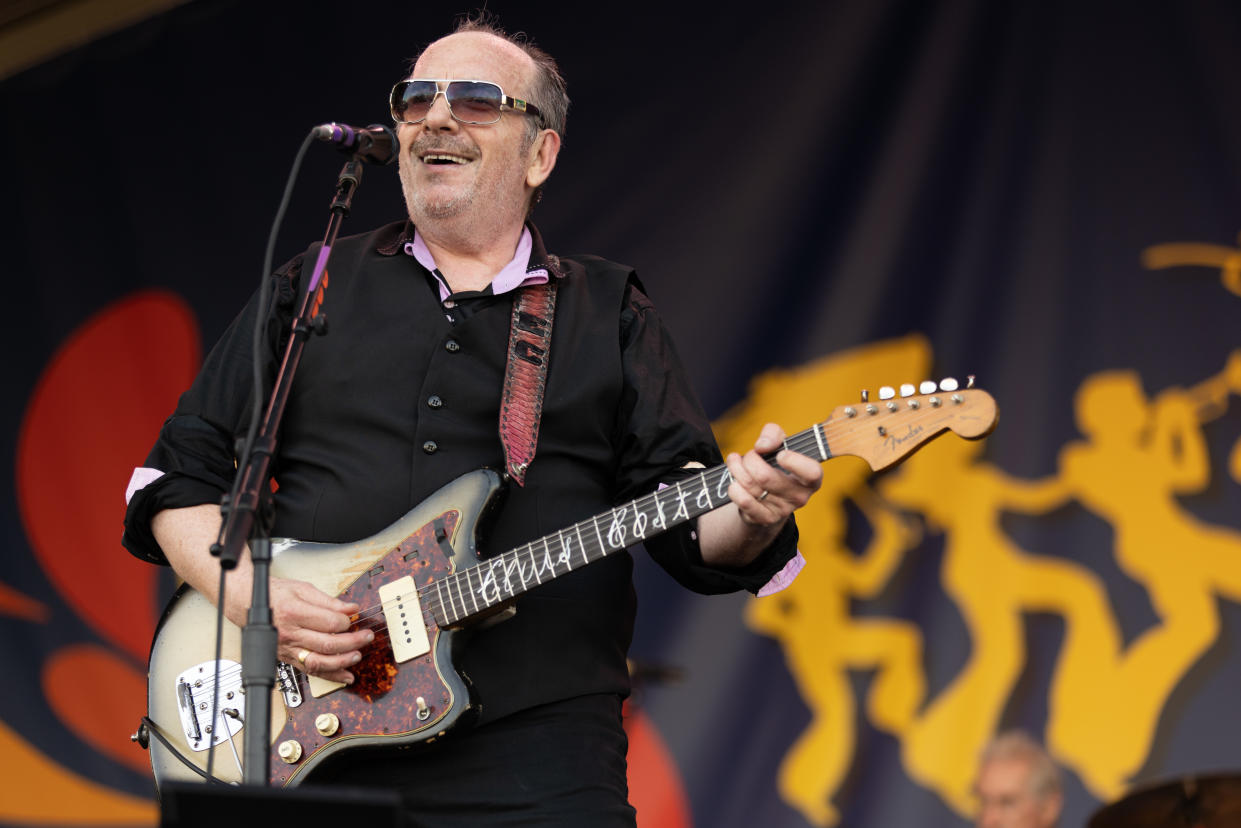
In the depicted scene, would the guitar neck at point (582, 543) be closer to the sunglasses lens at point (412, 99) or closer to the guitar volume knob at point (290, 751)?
the guitar volume knob at point (290, 751)

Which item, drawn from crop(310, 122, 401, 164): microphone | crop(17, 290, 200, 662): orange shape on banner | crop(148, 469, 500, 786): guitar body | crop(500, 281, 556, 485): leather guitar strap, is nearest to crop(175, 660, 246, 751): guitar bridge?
crop(148, 469, 500, 786): guitar body

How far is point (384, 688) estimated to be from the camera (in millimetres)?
2588

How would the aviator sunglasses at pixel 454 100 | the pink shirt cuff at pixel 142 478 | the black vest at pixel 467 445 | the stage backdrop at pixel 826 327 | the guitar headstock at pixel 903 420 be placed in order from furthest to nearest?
the stage backdrop at pixel 826 327, the aviator sunglasses at pixel 454 100, the pink shirt cuff at pixel 142 478, the black vest at pixel 467 445, the guitar headstock at pixel 903 420

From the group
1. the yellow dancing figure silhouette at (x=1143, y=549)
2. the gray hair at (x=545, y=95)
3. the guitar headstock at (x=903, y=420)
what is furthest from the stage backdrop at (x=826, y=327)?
the guitar headstock at (x=903, y=420)

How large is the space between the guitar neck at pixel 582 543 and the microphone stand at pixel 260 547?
41 cm

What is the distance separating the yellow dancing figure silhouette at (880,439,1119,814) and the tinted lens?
6.84 feet

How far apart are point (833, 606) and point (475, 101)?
2226 millimetres

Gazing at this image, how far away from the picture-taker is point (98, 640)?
5.08 meters

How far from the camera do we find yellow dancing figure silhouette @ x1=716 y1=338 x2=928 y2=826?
4477mm

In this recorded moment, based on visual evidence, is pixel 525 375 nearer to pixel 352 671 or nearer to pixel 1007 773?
pixel 352 671

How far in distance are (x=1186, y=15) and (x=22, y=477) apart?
4.15 metres

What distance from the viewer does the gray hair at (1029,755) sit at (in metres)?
4.24

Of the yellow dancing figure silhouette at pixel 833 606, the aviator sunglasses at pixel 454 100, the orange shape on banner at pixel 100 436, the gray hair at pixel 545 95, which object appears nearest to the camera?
the aviator sunglasses at pixel 454 100

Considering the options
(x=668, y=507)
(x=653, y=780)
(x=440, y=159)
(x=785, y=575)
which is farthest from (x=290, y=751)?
(x=653, y=780)
